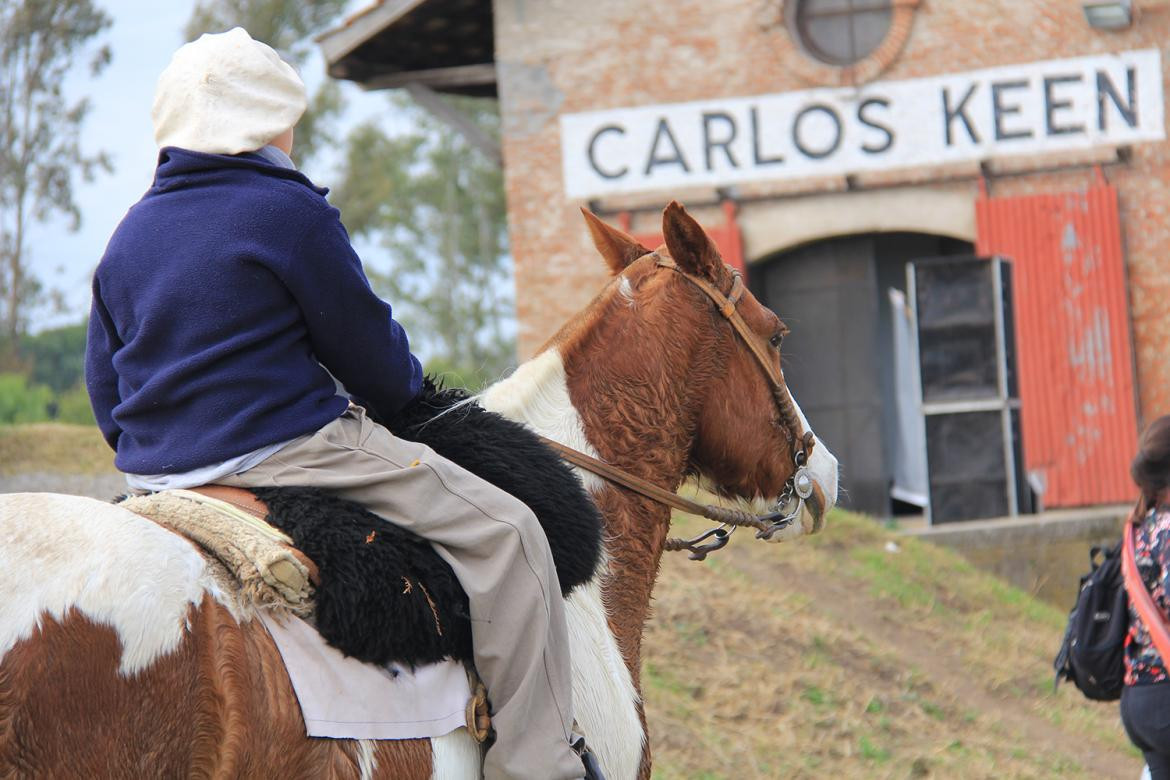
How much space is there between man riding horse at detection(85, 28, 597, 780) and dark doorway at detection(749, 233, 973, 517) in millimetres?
11150

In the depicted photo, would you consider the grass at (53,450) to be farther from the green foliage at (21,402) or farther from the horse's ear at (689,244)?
the horse's ear at (689,244)

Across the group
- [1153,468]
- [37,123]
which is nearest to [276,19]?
[37,123]

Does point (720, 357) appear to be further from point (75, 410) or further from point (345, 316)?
point (75, 410)

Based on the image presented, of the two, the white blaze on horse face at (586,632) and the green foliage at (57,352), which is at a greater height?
Result: the green foliage at (57,352)

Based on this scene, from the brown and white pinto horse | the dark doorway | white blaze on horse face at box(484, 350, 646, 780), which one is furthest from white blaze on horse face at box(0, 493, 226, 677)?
the dark doorway

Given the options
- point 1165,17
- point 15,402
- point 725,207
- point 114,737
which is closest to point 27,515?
point 114,737

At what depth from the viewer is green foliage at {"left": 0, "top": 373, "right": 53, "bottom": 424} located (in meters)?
14.2

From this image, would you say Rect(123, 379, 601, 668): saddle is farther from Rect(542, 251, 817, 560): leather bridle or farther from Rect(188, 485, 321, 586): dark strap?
Rect(542, 251, 817, 560): leather bridle

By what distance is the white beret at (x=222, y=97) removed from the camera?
272cm

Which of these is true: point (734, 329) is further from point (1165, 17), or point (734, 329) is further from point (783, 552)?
point (1165, 17)

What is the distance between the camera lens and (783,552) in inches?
384

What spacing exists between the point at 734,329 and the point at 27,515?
1882 millimetres

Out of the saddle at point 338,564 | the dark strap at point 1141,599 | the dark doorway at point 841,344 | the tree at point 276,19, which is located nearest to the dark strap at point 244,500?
the saddle at point 338,564

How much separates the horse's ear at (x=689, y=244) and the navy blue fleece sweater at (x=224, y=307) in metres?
0.91
